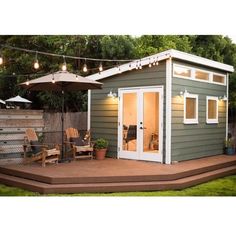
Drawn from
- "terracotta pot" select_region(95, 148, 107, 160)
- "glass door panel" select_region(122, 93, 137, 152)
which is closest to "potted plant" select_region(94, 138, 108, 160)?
"terracotta pot" select_region(95, 148, 107, 160)

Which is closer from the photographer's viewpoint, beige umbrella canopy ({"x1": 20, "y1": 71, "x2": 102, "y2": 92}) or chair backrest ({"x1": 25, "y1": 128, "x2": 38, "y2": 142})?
beige umbrella canopy ({"x1": 20, "y1": 71, "x2": 102, "y2": 92})

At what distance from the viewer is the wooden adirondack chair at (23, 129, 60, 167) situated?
8.18 metres

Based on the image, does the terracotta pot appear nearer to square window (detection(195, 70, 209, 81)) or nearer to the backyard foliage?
square window (detection(195, 70, 209, 81))

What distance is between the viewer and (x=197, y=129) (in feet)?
31.5

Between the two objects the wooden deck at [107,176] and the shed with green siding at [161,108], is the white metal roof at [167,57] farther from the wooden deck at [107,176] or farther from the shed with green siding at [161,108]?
the wooden deck at [107,176]

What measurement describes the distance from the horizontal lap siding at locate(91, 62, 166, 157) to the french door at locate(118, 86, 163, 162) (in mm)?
175

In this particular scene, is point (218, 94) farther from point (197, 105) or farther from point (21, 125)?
point (21, 125)

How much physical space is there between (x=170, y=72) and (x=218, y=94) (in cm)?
263

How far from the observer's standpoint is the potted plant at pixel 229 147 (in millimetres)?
10745

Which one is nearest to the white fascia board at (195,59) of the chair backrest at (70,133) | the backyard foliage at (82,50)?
the chair backrest at (70,133)

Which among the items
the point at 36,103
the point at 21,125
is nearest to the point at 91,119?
the point at 21,125
